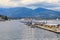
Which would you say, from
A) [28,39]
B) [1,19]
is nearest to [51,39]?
[28,39]

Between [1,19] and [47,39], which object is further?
[1,19]

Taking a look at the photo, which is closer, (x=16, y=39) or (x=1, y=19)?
(x=16, y=39)

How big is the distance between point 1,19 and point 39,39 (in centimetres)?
16233

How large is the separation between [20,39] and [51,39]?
5065 mm

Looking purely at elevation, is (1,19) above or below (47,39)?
below

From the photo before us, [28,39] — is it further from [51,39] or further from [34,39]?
[51,39]

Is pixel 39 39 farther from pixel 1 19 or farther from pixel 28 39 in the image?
pixel 1 19

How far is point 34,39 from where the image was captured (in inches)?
1533

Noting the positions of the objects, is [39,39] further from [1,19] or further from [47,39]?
[1,19]

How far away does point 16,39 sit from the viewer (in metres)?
38.9

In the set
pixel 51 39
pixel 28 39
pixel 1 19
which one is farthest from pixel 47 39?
pixel 1 19

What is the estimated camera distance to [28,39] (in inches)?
1515

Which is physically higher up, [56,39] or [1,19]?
[56,39]

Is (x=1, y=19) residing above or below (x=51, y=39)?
below
